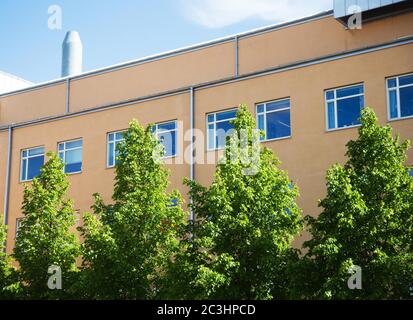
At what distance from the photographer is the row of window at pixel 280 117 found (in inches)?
1103

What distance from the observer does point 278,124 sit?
99.6 feet

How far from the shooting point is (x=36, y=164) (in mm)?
36594

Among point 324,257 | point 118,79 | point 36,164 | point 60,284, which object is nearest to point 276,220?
point 324,257

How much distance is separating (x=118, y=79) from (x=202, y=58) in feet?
15.5

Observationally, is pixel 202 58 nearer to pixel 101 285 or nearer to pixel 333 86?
pixel 333 86

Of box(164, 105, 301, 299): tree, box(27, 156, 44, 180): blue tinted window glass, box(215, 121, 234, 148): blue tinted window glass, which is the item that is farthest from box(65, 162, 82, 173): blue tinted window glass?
box(164, 105, 301, 299): tree

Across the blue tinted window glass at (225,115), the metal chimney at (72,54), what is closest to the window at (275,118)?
the blue tinted window glass at (225,115)

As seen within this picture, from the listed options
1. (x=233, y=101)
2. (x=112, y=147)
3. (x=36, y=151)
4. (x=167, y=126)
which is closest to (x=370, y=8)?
(x=233, y=101)

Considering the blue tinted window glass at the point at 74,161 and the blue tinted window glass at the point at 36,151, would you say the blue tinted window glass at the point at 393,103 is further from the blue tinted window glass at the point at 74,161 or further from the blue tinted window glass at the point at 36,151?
the blue tinted window glass at the point at 36,151

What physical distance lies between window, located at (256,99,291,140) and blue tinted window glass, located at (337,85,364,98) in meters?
2.00

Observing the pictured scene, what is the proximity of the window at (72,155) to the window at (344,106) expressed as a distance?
11.5 meters

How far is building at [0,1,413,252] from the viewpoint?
2859 centimetres

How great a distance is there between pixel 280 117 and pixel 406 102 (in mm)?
4769
